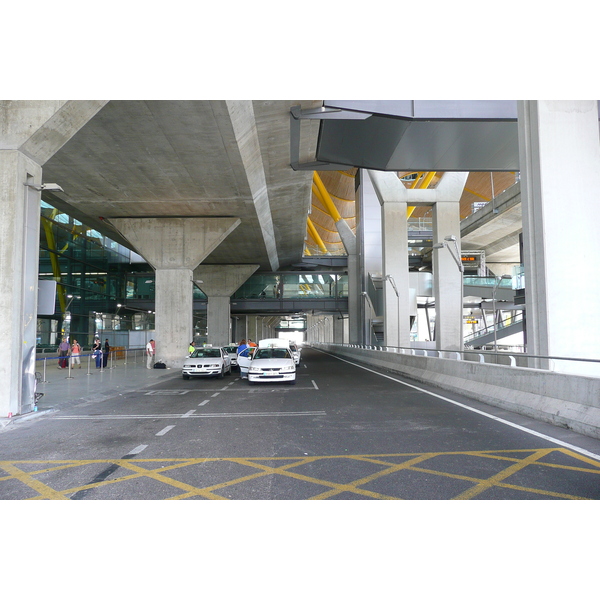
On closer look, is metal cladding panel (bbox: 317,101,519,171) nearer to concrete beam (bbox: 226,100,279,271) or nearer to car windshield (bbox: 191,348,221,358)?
concrete beam (bbox: 226,100,279,271)

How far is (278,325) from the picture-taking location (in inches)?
5645

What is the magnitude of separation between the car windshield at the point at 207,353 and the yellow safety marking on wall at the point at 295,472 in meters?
15.8

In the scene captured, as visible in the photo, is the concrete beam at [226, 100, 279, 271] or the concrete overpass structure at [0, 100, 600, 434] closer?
the concrete overpass structure at [0, 100, 600, 434]

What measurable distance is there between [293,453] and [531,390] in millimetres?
6027

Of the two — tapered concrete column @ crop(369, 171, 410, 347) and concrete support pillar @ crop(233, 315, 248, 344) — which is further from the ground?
tapered concrete column @ crop(369, 171, 410, 347)

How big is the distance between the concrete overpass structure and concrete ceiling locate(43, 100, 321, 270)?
0.31 feet

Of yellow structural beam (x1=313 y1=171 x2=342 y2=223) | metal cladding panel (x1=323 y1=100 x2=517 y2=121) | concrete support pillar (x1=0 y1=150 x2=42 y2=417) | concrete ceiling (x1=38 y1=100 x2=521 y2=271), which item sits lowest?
concrete support pillar (x1=0 y1=150 x2=42 y2=417)

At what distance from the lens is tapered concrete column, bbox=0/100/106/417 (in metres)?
10.2

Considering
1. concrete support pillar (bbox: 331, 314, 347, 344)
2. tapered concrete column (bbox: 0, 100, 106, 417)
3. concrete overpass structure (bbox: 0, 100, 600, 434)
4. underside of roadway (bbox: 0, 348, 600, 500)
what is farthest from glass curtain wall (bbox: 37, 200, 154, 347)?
concrete support pillar (bbox: 331, 314, 347, 344)

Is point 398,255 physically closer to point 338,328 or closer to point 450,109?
point 450,109

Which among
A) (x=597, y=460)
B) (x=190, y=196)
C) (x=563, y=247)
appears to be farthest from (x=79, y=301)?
(x=597, y=460)

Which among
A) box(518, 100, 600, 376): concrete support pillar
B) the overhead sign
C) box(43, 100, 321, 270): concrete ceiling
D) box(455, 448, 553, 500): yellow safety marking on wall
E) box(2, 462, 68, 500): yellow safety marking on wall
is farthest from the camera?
the overhead sign

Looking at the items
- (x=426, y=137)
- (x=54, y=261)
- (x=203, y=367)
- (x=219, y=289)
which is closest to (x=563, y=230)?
(x=426, y=137)
